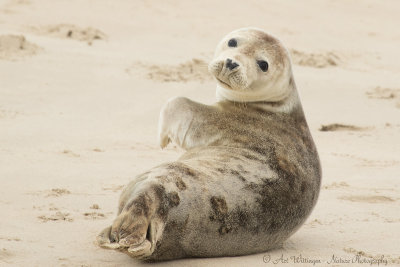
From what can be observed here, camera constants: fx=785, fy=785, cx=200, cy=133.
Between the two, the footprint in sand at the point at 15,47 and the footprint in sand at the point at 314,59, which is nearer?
the footprint in sand at the point at 15,47

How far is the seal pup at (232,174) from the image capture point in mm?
3744

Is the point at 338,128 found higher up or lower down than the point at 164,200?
lower down

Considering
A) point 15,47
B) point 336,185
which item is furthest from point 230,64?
point 15,47

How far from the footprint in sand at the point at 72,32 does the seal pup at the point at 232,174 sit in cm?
657

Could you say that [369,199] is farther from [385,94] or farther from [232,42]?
[385,94]

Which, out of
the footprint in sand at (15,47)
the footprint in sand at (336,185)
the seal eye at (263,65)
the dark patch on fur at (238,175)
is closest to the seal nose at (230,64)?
the seal eye at (263,65)

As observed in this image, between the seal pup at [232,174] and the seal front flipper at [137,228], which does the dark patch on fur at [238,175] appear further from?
the seal front flipper at [137,228]

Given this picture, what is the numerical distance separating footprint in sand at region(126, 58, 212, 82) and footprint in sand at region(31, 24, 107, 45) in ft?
4.82

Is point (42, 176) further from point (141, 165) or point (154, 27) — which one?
point (154, 27)

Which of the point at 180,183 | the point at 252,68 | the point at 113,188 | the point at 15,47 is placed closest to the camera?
the point at 180,183

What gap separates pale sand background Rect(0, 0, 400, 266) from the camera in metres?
4.74

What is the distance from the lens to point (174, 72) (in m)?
9.87

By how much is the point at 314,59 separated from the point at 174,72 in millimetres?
2647

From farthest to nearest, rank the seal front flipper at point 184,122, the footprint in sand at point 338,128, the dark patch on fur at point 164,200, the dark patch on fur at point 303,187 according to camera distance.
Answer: the footprint in sand at point 338,128, the seal front flipper at point 184,122, the dark patch on fur at point 303,187, the dark patch on fur at point 164,200
